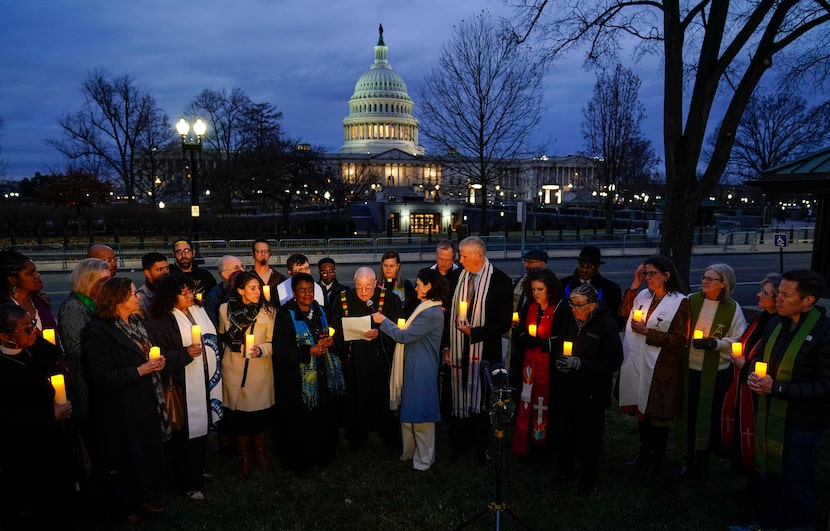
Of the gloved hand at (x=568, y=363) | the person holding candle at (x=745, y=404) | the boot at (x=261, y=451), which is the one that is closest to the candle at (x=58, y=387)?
the boot at (x=261, y=451)

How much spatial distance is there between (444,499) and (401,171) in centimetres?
11196

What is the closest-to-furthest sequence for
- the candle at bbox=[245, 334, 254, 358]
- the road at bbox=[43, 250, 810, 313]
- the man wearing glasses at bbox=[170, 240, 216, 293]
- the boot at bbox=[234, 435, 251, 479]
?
the candle at bbox=[245, 334, 254, 358]
the boot at bbox=[234, 435, 251, 479]
the man wearing glasses at bbox=[170, 240, 216, 293]
the road at bbox=[43, 250, 810, 313]

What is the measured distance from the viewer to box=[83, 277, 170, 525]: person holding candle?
4410 millimetres

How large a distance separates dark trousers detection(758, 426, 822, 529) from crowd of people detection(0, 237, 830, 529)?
0.04 feet

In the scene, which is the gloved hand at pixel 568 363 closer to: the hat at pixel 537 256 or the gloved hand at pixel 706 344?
the gloved hand at pixel 706 344

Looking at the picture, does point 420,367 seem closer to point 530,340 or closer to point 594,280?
point 530,340

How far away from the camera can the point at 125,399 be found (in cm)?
453

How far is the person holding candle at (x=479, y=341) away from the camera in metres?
5.93

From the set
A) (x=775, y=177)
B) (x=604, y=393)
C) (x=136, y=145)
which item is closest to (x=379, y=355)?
(x=604, y=393)

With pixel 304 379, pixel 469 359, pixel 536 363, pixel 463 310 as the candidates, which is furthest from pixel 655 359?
pixel 304 379

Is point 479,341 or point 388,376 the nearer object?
point 479,341

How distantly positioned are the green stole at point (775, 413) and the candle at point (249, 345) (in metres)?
4.41

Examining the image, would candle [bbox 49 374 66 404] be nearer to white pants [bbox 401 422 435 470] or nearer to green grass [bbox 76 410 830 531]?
green grass [bbox 76 410 830 531]

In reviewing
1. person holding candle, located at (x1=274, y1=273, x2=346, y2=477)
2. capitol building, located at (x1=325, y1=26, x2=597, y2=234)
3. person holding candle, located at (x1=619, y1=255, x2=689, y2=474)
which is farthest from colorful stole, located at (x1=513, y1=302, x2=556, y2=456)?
capitol building, located at (x1=325, y1=26, x2=597, y2=234)
